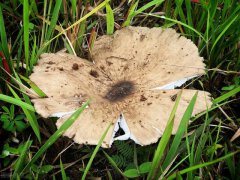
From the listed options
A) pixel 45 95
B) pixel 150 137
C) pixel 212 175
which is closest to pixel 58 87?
pixel 45 95

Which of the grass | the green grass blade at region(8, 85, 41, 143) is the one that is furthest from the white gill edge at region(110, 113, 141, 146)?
the green grass blade at region(8, 85, 41, 143)

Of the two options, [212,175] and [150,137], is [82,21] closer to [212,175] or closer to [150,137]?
[150,137]

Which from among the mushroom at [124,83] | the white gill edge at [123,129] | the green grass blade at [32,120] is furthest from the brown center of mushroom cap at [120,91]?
the green grass blade at [32,120]

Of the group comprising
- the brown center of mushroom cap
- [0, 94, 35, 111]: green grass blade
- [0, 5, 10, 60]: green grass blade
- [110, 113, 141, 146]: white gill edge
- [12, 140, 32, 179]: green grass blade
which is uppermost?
[0, 5, 10, 60]: green grass blade

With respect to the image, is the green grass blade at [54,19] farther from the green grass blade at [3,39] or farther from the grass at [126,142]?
the green grass blade at [3,39]

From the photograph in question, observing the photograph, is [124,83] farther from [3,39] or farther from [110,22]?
[3,39]

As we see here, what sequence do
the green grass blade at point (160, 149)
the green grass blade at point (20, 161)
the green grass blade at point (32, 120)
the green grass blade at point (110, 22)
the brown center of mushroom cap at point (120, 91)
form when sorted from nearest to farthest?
the green grass blade at point (160, 149) < the green grass blade at point (20, 161) < the green grass blade at point (32, 120) < the brown center of mushroom cap at point (120, 91) < the green grass blade at point (110, 22)

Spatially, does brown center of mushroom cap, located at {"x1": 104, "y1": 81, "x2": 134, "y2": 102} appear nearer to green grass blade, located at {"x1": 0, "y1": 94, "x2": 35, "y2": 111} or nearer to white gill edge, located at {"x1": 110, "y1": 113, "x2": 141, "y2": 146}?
white gill edge, located at {"x1": 110, "y1": 113, "x2": 141, "y2": 146}

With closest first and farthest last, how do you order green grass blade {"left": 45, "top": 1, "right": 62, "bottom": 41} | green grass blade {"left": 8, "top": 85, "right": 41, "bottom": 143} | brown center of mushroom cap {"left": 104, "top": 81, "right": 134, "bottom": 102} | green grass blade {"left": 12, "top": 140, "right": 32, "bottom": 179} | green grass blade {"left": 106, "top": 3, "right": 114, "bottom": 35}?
green grass blade {"left": 12, "top": 140, "right": 32, "bottom": 179} → green grass blade {"left": 8, "top": 85, "right": 41, "bottom": 143} → brown center of mushroom cap {"left": 104, "top": 81, "right": 134, "bottom": 102} → green grass blade {"left": 45, "top": 1, "right": 62, "bottom": 41} → green grass blade {"left": 106, "top": 3, "right": 114, "bottom": 35}

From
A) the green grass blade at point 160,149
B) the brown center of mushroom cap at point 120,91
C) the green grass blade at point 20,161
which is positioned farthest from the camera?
the brown center of mushroom cap at point 120,91
